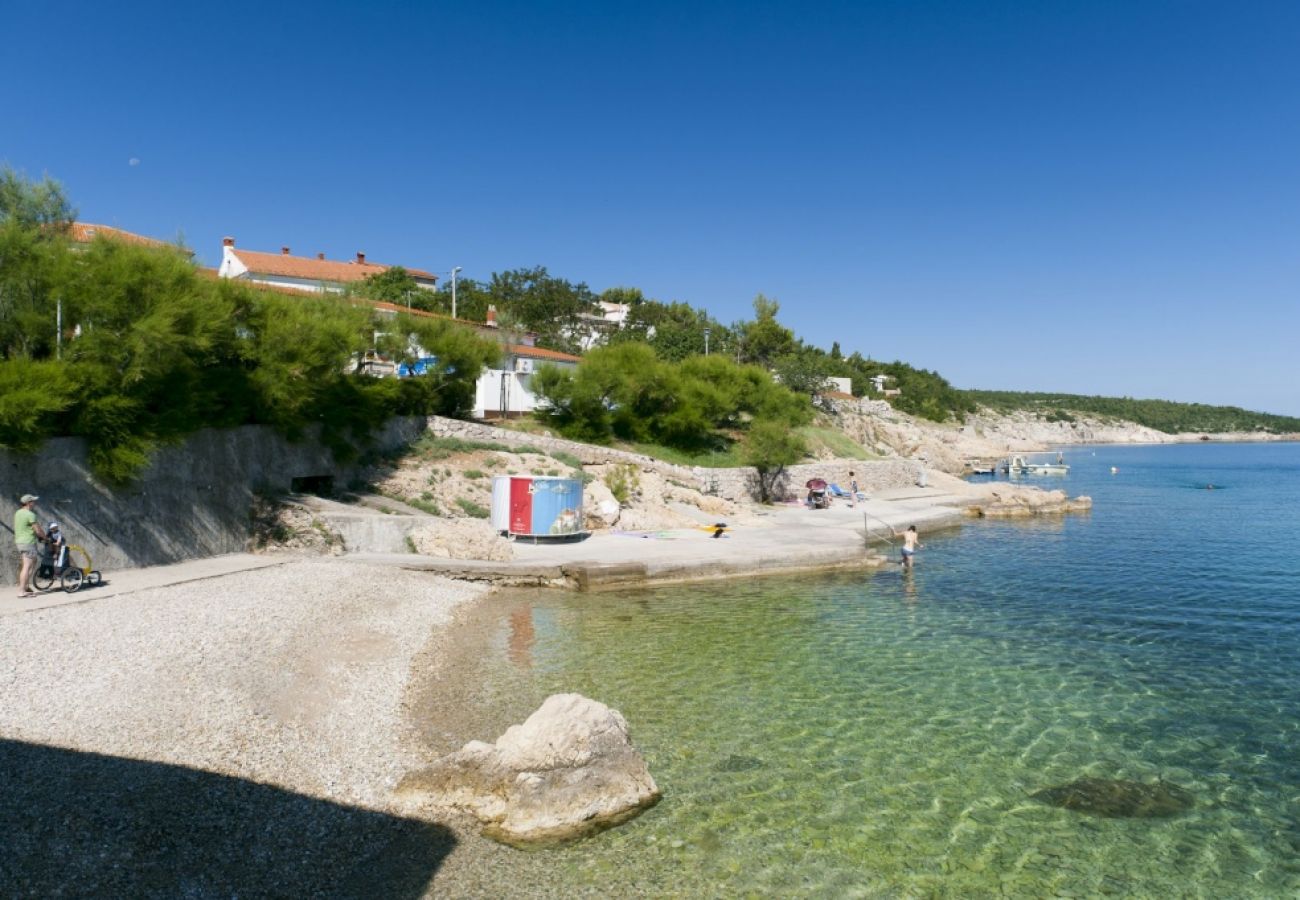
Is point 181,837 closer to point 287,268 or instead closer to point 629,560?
point 629,560

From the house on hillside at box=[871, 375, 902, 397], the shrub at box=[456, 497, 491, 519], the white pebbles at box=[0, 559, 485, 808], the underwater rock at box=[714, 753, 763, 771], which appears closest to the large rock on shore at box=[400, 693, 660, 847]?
the white pebbles at box=[0, 559, 485, 808]

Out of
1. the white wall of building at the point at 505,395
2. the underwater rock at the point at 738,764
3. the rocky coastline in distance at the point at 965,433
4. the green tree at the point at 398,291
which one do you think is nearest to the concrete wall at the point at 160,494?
the underwater rock at the point at 738,764

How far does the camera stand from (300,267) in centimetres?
6094

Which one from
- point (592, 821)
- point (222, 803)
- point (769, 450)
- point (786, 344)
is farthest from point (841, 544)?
point (786, 344)

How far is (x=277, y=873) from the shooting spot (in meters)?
6.62

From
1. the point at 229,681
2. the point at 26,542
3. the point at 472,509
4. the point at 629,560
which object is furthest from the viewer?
the point at 472,509

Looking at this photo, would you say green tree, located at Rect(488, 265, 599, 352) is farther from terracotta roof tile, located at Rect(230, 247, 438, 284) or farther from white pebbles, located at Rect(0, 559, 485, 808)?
white pebbles, located at Rect(0, 559, 485, 808)

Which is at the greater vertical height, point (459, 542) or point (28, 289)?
point (28, 289)

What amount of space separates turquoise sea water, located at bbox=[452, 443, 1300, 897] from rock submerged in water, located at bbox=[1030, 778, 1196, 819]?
0.17 m

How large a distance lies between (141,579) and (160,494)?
2706 millimetres

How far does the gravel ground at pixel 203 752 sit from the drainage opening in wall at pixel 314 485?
9.35 m

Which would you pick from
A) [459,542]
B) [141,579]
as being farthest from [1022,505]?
[141,579]

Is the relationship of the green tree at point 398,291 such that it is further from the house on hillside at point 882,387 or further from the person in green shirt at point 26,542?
the house on hillside at point 882,387

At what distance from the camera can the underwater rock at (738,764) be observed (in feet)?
30.5
